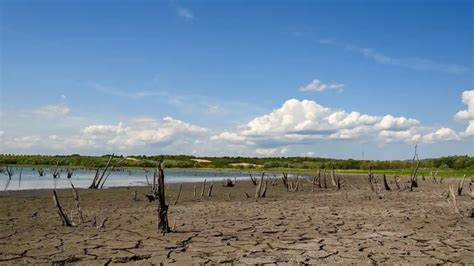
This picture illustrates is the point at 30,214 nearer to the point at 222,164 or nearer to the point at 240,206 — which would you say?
the point at 240,206

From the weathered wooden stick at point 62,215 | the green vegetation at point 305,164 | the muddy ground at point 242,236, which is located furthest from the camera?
the green vegetation at point 305,164

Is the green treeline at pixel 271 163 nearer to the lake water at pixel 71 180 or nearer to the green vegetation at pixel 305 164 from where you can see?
the green vegetation at pixel 305 164

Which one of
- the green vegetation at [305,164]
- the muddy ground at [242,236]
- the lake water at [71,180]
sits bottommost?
the muddy ground at [242,236]

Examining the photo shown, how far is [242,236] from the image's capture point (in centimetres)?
981

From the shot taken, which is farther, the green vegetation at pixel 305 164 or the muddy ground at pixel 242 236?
the green vegetation at pixel 305 164

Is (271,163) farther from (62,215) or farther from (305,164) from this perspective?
(62,215)

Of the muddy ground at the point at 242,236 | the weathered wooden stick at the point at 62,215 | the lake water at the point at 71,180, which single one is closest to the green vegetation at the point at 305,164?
the lake water at the point at 71,180

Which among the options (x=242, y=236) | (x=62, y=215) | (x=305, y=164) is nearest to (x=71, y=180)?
(x=62, y=215)

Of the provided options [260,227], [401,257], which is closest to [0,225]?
[260,227]

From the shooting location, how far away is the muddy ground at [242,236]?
25.7 ft

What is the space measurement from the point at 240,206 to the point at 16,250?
8.91m

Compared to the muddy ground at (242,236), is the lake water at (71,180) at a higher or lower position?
higher

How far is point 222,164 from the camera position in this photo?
95.2m

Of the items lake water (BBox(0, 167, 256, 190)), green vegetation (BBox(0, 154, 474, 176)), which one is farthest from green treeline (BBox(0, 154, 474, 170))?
lake water (BBox(0, 167, 256, 190))
